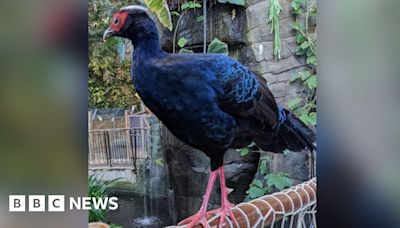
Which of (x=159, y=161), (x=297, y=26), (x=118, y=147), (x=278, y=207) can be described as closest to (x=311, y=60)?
(x=297, y=26)

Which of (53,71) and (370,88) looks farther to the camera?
(370,88)

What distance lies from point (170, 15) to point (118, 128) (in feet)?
1.71

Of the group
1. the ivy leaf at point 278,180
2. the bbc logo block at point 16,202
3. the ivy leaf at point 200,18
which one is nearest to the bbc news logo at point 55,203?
the bbc logo block at point 16,202

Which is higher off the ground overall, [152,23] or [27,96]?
[152,23]

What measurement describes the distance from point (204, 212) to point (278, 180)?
0.35 m

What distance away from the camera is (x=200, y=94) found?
1872 mm

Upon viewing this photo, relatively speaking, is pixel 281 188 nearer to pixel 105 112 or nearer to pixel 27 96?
pixel 105 112

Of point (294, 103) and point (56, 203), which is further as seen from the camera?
point (294, 103)

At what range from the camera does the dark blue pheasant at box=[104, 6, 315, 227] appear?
1866 mm

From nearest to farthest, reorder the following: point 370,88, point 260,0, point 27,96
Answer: point 27,96 → point 260,0 → point 370,88

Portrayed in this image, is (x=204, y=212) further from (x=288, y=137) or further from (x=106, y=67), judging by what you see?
(x=106, y=67)

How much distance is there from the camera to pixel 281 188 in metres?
2.03

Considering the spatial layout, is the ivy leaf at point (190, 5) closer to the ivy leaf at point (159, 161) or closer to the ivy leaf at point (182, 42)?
the ivy leaf at point (182, 42)

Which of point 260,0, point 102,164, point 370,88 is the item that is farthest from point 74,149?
point 370,88
